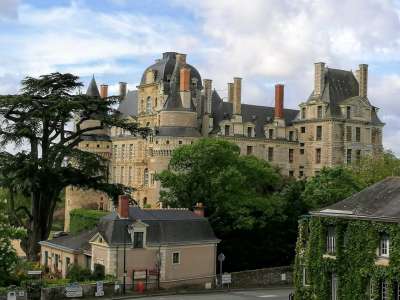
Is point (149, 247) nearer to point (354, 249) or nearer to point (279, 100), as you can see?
point (354, 249)

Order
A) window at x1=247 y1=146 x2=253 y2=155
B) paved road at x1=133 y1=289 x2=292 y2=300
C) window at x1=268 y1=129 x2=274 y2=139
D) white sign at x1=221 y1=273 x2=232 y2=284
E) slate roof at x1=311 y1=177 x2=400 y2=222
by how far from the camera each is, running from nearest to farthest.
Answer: slate roof at x1=311 y1=177 x2=400 y2=222, paved road at x1=133 y1=289 x2=292 y2=300, white sign at x1=221 y1=273 x2=232 y2=284, window at x1=247 y1=146 x2=253 y2=155, window at x1=268 y1=129 x2=274 y2=139

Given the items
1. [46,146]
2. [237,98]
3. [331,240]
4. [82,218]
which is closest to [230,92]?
[237,98]

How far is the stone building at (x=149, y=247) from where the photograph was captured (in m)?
40.1

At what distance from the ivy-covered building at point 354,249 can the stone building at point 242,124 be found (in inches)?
1502

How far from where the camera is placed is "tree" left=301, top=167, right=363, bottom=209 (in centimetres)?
4981

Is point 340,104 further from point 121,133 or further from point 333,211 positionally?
point 333,211

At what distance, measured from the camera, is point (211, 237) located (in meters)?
43.3

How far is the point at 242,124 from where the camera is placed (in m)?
74.2

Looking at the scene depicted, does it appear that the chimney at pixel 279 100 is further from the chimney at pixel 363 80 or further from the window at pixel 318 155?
the chimney at pixel 363 80

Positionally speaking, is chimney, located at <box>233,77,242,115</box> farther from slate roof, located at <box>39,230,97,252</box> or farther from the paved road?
the paved road

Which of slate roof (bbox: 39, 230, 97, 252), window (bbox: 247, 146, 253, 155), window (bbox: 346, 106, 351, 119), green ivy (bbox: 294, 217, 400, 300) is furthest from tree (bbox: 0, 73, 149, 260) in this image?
window (bbox: 346, 106, 351, 119)

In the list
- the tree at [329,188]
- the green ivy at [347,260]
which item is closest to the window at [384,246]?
the green ivy at [347,260]

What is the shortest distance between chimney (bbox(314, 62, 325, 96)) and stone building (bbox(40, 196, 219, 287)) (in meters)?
35.4

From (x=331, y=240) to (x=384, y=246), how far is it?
2976 millimetres
